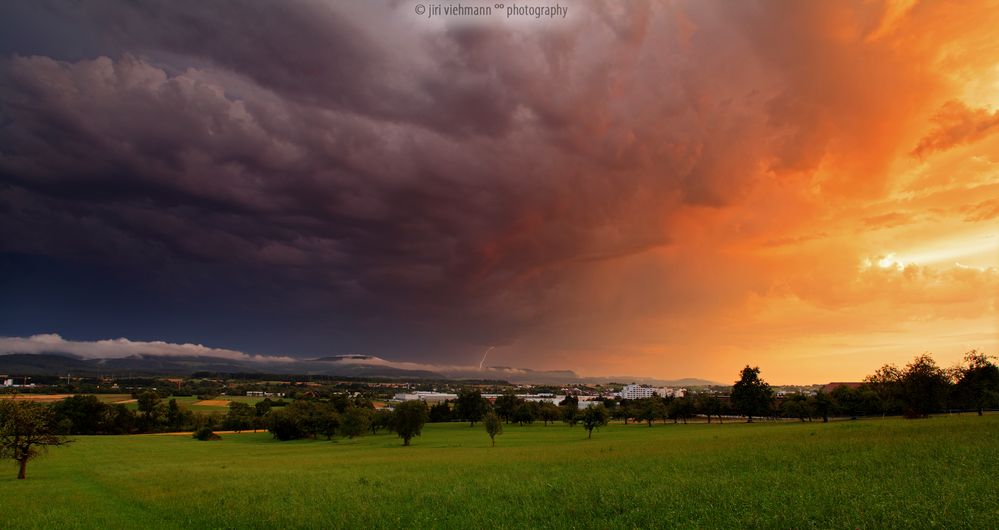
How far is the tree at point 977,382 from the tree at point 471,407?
Result: 119 metres

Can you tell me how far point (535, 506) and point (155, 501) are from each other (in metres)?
29.4

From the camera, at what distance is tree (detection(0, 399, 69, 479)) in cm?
5584

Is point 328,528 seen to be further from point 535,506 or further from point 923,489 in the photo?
point 923,489

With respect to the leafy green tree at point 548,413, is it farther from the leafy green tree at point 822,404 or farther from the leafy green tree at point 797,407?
the leafy green tree at point 822,404

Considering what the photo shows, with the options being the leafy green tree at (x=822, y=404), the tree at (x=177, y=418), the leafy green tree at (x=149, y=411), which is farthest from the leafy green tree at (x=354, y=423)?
the leafy green tree at (x=822, y=404)

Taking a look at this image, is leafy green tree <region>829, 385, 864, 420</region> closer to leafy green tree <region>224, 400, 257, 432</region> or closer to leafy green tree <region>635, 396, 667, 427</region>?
leafy green tree <region>635, 396, 667, 427</region>

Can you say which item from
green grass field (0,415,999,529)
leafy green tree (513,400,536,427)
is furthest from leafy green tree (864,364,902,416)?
leafy green tree (513,400,536,427)

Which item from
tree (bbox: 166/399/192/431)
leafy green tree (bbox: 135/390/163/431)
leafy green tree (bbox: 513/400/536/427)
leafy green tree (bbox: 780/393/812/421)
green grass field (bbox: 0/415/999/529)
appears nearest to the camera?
green grass field (bbox: 0/415/999/529)

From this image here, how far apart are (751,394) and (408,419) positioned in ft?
301

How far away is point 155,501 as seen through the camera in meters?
35.1

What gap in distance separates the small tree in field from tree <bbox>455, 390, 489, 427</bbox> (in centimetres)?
6291

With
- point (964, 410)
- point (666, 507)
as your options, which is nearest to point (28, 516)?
point (666, 507)

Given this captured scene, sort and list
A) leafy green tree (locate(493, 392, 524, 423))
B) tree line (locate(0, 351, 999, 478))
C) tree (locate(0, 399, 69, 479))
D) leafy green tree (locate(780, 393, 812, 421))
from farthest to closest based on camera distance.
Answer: leafy green tree (locate(493, 392, 524, 423)), leafy green tree (locate(780, 393, 812, 421)), tree line (locate(0, 351, 999, 478)), tree (locate(0, 399, 69, 479))

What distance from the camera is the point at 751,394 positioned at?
433ft
